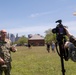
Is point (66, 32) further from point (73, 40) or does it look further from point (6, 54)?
point (6, 54)

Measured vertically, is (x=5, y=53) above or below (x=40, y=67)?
above

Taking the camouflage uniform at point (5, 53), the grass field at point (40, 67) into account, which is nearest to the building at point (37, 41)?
the grass field at point (40, 67)

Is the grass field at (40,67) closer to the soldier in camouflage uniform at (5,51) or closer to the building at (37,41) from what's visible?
the soldier in camouflage uniform at (5,51)

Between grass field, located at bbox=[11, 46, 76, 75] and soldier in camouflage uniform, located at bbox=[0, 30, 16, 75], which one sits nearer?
soldier in camouflage uniform, located at bbox=[0, 30, 16, 75]

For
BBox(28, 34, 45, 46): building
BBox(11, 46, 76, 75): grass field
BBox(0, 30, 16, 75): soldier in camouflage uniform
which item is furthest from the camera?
BBox(28, 34, 45, 46): building

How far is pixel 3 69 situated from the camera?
35.7ft

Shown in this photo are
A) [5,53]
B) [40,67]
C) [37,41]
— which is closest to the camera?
[5,53]

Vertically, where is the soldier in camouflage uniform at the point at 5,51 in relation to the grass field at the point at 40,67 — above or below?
above

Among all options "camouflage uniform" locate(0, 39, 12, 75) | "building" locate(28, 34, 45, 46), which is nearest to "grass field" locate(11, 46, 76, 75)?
"camouflage uniform" locate(0, 39, 12, 75)

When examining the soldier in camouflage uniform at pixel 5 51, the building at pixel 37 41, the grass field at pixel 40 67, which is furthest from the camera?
the building at pixel 37 41

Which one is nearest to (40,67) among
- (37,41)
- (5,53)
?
(5,53)

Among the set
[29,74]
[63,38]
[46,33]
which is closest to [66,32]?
[63,38]

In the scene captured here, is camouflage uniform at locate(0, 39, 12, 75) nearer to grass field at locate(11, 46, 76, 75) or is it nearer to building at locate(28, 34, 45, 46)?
grass field at locate(11, 46, 76, 75)

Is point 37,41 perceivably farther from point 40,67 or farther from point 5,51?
point 5,51
